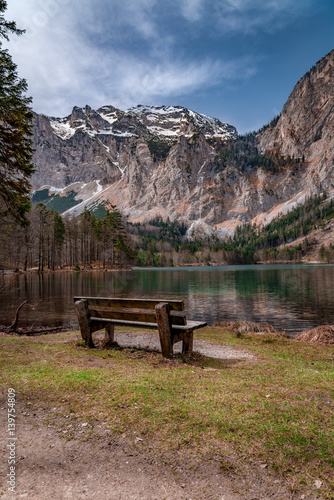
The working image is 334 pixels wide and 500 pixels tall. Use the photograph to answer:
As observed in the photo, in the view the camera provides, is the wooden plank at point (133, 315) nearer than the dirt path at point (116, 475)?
No

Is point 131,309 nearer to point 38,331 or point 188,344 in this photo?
point 188,344

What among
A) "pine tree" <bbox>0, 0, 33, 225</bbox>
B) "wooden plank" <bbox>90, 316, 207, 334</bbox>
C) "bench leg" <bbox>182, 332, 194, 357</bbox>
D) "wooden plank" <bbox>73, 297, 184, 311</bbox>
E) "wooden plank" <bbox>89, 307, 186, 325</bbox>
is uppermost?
"pine tree" <bbox>0, 0, 33, 225</bbox>

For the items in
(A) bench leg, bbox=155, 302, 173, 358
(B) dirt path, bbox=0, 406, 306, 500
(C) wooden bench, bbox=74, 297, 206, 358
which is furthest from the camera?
(C) wooden bench, bbox=74, 297, 206, 358

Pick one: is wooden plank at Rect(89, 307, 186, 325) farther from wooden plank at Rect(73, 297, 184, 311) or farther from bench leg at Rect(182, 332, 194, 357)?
bench leg at Rect(182, 332, 194, 357)

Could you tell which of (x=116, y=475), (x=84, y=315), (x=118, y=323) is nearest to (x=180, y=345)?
(x=118, y=323)

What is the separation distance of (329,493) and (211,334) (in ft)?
45.8

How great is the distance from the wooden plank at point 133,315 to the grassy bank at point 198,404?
1.32 meters

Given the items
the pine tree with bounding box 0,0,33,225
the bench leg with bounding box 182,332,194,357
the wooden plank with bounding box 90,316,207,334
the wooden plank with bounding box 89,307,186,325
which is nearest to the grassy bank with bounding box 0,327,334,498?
the bench leg with bounding box 182,332,194,357

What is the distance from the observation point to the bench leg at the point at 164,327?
8391 mm

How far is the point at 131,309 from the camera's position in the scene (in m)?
9.26

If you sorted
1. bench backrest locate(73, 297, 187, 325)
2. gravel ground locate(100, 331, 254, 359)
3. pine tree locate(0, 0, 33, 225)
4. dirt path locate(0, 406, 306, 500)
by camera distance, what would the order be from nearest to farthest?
1. dirt path locate(0, 406, 306, 500)
2. bench backrest locate(73, 297, 187, 325)
3. gravel ground locate(100, 331, 254, 359)
4. pine tree locate(0, 0, 33, 225)

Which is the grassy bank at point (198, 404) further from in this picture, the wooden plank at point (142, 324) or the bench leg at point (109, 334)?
the bench leg at point (109, 334)

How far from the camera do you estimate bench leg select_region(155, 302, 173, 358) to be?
8391 millimetres

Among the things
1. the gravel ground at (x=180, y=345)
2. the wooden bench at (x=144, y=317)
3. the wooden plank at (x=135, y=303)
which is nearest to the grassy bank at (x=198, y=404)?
the wooden bench at (x=144, y=317)
